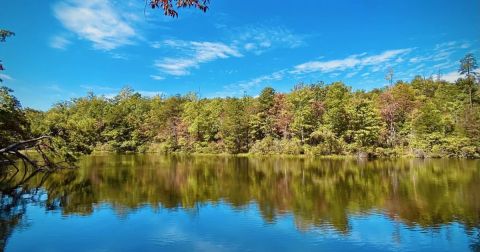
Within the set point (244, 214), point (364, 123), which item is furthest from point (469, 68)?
point (244, 214)

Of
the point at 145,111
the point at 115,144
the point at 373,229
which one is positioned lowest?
the point at 373,229

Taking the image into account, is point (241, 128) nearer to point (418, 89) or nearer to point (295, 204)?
point (418, 89)

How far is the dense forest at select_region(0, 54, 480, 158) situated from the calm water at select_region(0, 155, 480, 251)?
37.5ft

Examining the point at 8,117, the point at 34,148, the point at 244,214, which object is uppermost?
the point at 8,117

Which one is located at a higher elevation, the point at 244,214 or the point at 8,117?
the point at 8,117

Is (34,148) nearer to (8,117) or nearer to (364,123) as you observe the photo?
(8,117)

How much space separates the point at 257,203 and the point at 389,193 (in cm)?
772

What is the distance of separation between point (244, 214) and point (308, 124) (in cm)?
3890

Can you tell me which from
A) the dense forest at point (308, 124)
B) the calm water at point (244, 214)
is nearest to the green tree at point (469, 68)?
the dense forest at point (308, 124)

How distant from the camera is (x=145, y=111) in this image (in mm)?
77312

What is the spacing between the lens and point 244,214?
51.8 ft

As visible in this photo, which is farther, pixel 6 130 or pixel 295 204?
pixel 6 130

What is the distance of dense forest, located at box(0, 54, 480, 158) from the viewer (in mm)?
44250

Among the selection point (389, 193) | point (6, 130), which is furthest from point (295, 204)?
point (6, 130)
